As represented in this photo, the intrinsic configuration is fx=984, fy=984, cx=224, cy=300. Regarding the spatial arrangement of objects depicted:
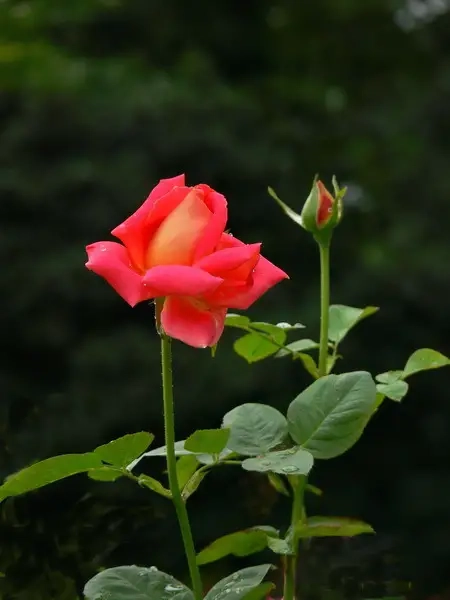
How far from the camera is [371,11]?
376cm

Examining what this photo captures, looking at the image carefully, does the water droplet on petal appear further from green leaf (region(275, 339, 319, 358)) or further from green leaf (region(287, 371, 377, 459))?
green leaf (region(275, 339, 319, 358))

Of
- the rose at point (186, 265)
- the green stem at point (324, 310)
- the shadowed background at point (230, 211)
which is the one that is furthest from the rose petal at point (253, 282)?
the shadowed background at point (230, 211)

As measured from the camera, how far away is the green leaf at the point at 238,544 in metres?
0.52

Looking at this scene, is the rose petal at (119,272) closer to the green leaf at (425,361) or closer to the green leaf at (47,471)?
the green leaf at (47,471)

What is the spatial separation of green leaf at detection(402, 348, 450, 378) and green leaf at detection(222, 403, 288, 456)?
0.10m

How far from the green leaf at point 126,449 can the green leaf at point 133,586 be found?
0.18 ft

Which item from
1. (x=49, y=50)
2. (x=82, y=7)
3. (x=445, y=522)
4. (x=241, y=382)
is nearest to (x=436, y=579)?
(x=445, y=522)

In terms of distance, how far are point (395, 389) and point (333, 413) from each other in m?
0.06

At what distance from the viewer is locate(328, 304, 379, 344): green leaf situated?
0.61 metres

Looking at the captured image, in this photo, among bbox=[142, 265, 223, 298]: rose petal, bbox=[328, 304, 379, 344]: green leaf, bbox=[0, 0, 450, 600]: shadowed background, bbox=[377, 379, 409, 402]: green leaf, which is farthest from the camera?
bbox=[0, 0, 450, 600]: shadowed background

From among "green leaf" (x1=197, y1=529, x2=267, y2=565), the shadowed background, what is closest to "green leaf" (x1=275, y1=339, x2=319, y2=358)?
"green leaf" (x1=197, y1=529, x2=267, y2=565)

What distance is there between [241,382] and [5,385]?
0.60 m

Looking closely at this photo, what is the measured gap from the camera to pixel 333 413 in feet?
1.57

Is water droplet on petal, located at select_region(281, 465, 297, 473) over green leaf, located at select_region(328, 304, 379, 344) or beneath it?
beneath
